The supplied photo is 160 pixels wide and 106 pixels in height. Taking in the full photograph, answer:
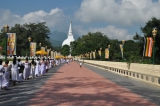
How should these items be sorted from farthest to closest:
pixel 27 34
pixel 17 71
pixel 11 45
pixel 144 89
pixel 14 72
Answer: pixel 27 34 < pixel 11 45 < pixel 17 71 < pixel 14 72 < pixel 144 89

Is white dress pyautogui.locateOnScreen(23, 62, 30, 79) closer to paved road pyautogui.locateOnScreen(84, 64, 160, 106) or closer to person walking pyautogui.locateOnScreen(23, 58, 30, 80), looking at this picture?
person walking pyautogui.locateOnScreen(23, 58, 30, 80)

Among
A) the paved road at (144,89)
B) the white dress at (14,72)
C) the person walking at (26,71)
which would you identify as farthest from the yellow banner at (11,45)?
the paved road at (144,89)

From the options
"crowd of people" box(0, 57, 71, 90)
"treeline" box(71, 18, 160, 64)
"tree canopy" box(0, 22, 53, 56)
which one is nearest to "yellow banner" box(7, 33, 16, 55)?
"crowd of people" box(0, 57, 71, 90)

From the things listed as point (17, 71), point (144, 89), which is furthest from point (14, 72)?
point (144, 89)

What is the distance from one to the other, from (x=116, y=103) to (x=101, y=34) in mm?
106121

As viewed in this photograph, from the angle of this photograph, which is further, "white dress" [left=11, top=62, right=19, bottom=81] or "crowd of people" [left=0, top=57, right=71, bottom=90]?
"white dress" [left=11, top=62, right=19, bottom=81]

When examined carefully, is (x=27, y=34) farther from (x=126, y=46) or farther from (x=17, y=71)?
(x=17, y=71)

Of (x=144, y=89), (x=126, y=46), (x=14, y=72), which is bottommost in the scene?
(x=144, y=89)

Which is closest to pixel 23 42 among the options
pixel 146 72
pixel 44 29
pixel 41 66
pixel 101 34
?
pixel 44 29

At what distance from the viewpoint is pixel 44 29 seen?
361 ft

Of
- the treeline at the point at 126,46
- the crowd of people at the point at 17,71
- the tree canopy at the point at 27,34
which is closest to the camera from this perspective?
the crowd of people at the point at 17,71

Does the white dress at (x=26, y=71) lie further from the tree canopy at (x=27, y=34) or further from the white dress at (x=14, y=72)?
the tree canopy at (x=27, y=34)

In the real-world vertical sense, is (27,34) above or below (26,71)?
above

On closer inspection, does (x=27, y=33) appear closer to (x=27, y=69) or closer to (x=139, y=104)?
(x=27, y=69)
